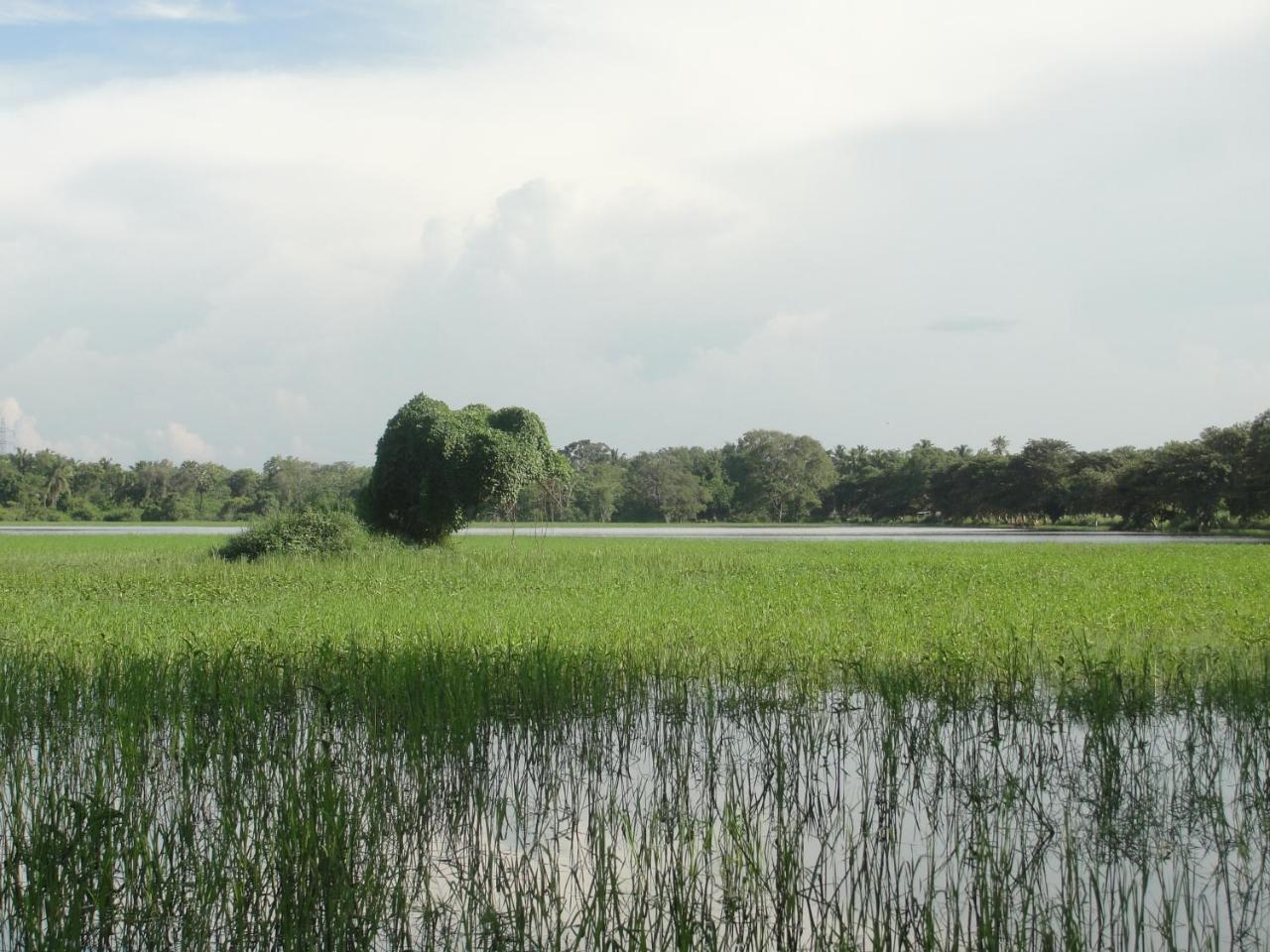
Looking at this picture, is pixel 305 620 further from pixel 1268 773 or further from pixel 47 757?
pixel 1268 773

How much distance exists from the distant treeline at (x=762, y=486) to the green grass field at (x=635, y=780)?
43.1 meters

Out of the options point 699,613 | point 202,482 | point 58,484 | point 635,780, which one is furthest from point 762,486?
point 635,780

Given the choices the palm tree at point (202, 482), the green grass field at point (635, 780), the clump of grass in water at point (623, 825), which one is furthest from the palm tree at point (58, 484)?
the clump of grass in water at point (623, 825)

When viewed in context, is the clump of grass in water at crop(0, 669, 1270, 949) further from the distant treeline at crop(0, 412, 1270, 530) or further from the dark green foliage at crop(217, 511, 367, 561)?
the distant treeline at crop(0, 412, 1270, 530)

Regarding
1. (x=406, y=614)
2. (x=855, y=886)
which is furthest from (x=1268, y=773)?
(x=406, y=614)

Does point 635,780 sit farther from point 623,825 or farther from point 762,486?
point 762,486

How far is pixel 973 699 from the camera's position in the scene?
725cm

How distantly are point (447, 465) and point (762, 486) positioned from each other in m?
57.7

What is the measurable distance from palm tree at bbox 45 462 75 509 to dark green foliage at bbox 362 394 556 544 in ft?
190

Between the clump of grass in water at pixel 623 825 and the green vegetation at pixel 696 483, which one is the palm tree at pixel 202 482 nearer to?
the green vegetation at pixel 696 483

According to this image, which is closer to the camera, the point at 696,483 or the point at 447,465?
the point at 447,465

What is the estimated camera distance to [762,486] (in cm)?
7975

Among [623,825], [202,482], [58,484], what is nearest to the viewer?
[623,825]

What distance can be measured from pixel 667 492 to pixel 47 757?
7162cm
